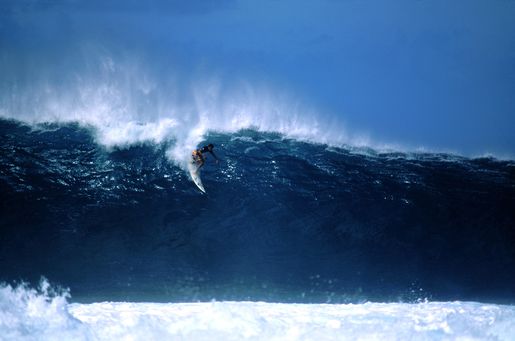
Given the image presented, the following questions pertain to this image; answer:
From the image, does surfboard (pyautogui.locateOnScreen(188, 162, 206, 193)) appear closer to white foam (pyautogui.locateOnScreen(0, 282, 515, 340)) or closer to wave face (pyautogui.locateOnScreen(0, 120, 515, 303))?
wave face (pyautogui.locateOnScreen(0, 120, 515, 303))

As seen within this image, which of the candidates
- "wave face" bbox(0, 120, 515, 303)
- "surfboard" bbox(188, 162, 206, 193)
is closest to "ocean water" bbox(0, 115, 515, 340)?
"wave face" bbox(0, 120, 515, 303)

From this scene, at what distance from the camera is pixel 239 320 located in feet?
26.8

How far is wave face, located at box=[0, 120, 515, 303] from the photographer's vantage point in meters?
9.55

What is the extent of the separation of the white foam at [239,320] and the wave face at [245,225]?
51cm

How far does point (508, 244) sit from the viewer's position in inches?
434

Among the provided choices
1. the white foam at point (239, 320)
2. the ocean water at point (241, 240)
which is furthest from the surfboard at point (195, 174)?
the white foam at point (239, 320)

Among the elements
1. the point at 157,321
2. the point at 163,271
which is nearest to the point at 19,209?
the point at 163,271

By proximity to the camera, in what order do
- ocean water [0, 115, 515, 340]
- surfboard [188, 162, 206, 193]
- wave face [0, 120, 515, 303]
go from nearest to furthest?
ocean water [0, 115, 515, 340] < wave face [0, 120, 515, 303] < surfboard [188, 162, 206, 193]

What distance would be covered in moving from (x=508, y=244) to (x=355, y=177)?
475cm

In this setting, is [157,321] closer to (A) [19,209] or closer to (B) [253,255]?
(B) [253,255]

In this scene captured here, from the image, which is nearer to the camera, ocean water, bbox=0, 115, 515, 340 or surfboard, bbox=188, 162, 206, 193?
ocean water, bbox=0, 115, 515, 340

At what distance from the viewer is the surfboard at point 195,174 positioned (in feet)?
37.6

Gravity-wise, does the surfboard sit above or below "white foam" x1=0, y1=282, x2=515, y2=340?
above

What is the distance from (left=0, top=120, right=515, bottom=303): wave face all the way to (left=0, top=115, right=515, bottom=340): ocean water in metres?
0.04
